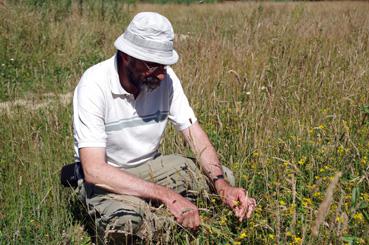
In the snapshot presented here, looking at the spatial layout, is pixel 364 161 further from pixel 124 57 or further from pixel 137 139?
pixel 124 57

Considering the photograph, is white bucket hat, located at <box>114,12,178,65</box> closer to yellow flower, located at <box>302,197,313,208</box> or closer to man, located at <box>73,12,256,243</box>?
man, located at <box>73,12,256,243</box>

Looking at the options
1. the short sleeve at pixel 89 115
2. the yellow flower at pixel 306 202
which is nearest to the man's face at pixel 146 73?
the short sleeve at pixel 89 115

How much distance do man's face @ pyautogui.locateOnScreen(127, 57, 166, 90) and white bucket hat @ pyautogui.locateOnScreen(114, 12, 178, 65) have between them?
2.4 inches

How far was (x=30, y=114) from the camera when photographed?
4109mm

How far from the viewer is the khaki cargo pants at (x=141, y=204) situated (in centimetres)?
A: 222

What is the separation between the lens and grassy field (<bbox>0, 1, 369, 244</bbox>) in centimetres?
225

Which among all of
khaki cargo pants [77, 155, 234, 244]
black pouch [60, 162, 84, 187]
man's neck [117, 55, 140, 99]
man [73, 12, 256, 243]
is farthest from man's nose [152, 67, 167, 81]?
black pouch [60, 162, 84, 187]

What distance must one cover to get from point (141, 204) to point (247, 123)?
44.0 inches

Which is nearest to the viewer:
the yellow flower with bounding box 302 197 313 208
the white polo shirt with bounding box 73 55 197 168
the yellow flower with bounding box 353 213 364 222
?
the yellow flower with bounding box 353 213 364 222

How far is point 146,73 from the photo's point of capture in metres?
2.53

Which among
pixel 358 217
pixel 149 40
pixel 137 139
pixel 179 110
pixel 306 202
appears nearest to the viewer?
pixel 358 217

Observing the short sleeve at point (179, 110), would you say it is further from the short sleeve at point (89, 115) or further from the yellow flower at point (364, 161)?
the yellow flower at point (364, 161)

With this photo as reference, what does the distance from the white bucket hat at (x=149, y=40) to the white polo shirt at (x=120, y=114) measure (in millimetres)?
193

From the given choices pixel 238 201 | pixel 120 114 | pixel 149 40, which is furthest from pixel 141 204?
pixel 149 40
